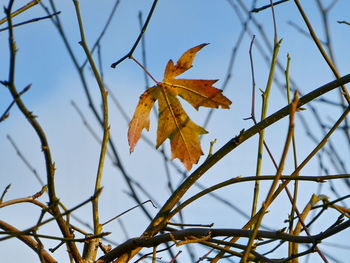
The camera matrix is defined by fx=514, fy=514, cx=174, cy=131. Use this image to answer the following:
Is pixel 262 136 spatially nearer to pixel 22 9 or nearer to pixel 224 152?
pixel 224 152

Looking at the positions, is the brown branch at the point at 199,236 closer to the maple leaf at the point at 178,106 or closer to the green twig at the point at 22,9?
the maple leaf at the point at 178,106

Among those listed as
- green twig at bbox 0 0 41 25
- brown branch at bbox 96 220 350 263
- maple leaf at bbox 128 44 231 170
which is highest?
green twig at bbox 0 0 41 25

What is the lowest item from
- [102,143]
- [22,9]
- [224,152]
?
[224,152]

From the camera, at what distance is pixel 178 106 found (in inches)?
43.6

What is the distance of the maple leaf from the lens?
3.46 feet

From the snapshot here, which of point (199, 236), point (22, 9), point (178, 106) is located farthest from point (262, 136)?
point (22, 9)

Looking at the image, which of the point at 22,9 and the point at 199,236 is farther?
the point at 22,9

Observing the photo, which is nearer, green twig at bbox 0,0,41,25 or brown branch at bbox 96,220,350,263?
brown branch at bbox 96,220,350,263

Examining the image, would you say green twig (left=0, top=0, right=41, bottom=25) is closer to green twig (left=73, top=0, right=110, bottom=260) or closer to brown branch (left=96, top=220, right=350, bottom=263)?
green twig (left=73, top=0, right=110, bottom=260)

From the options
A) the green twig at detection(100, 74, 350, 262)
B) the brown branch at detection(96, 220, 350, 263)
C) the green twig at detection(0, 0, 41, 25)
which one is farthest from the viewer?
the green twig at detection(0, 0, 41, 25)

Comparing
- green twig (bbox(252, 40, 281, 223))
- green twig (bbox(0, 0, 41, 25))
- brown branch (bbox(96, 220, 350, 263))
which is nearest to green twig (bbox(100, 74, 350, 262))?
Result: brown branch (bbox(96, 220, 350, 263))

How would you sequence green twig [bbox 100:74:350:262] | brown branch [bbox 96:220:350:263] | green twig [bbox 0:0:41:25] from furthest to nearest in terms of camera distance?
green twig [bbox 0:0:41:25], green twig [bbox 100:74:350:262], brown branch [bbox 96:220:350:263]

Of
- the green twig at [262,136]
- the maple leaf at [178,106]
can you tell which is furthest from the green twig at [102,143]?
the green twig at [262,136]

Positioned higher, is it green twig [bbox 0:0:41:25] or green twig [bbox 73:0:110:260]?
green twig [bbox 0:0:41:25]
